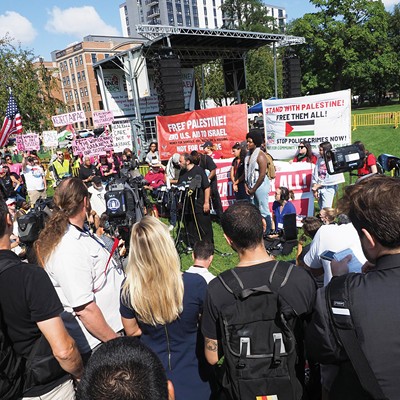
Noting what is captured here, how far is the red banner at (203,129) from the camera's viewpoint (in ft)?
31.8

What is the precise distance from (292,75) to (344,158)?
18298 mm

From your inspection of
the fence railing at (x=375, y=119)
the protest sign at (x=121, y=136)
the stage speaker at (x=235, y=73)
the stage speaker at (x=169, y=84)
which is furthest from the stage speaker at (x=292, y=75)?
the protest sign at (x=121, y=136)

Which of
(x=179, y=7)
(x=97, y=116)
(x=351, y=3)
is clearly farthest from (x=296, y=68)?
(x=179, y=7)

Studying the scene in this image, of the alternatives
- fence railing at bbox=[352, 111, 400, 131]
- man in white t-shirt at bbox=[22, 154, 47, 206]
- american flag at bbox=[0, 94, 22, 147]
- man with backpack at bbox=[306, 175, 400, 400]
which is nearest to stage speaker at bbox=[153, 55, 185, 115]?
american flag at bbox=[0, 94, 22, 147]

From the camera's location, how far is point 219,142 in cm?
999

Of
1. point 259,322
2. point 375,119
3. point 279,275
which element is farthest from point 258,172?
point 375,119

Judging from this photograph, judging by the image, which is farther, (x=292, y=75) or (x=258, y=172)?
(x=292, y=75)

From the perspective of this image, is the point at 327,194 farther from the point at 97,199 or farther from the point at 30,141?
the point at 30,141

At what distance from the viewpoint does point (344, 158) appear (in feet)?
12.8

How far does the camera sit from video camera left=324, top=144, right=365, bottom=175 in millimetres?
3877

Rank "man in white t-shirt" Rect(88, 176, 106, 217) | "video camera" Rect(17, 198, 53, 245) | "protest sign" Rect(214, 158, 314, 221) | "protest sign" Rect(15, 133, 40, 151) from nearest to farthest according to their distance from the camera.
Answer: "video camera" Rect(17, 198, 53, 245) → "man in white t-shirt" Rect(88, 176, 106, 217) → "protest sign" Rect(214, 158, 314, 221) → "protest sign" Rect(15, 133, 40, 151)

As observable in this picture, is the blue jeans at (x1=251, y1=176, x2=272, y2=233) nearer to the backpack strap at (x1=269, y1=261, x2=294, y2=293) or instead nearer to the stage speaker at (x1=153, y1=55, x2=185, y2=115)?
the backpack strap at (x1=269, y1=261, x2=294, y2=293)

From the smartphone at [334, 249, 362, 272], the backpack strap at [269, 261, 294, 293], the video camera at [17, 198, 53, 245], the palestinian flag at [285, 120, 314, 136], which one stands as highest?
the palestinian flag at [285, 120, 314, 136]

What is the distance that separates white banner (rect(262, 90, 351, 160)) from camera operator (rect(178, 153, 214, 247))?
300cm
